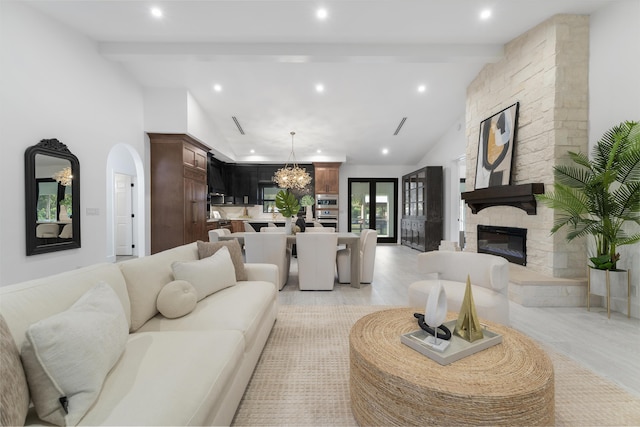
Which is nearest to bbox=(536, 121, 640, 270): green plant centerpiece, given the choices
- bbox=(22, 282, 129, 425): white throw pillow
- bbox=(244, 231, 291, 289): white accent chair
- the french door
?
bbox=(244, 231, 291, 289): white accent chair

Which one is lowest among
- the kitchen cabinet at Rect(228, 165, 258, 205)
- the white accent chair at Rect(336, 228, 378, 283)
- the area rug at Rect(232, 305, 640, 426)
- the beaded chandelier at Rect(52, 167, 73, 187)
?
the area rug at Rect(232, 305, 640, 426)

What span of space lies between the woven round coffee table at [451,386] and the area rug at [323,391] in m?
0.25

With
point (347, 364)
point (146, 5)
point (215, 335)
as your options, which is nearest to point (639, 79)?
point (347, 364)

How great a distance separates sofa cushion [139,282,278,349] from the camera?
1631 mm

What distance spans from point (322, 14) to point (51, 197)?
12.8 ft

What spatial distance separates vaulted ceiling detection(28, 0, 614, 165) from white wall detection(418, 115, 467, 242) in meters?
0.53

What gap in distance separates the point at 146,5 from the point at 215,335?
3.82 meters

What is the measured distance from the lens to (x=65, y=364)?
91 centimetres

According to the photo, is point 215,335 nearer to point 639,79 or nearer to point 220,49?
point 220,49

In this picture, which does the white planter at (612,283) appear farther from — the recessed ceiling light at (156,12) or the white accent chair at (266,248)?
the recessed ceiling light at (156,12)

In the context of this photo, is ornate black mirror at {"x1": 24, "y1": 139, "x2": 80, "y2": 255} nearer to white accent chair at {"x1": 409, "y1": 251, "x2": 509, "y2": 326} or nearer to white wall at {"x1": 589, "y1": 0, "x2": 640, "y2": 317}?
white accent chair at {"x1": 409, "y1": 251, "x2": 509, "y2": 326}

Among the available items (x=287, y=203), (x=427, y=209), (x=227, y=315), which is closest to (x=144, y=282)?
(x=227, y=315)

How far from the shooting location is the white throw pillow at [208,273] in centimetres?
197

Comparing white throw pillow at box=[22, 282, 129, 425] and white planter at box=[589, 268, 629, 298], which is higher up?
white throw pillow at box=[22, 282, 129, 425]
